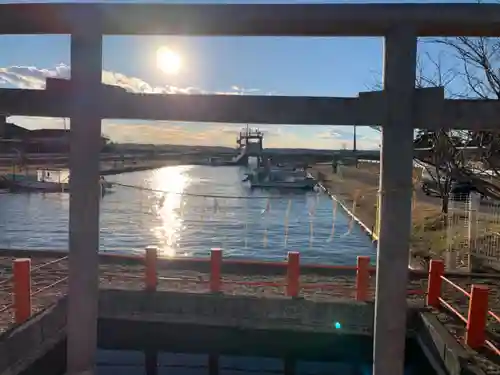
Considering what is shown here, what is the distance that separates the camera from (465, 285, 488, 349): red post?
6.95 m

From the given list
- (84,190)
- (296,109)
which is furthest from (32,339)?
(296,109)

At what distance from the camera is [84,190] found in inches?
168

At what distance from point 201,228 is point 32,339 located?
23580 millimetres

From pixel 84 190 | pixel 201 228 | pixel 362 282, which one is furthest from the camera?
pixel 201 228

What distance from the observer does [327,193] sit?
5781 cm

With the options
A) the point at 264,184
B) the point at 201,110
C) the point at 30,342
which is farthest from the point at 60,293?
the point at 264,184

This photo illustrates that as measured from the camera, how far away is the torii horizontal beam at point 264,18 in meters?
3.74

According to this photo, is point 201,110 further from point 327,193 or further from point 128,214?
point 327,193

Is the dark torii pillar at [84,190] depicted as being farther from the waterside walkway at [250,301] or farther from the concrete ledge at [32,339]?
the waterside walkway at [250,301]

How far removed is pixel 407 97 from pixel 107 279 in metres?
7.53

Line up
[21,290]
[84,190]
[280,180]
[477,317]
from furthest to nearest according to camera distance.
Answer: [280,180] < [21,290] < [477,317] < [84,190]

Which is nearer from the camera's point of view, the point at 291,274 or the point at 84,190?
the point at 84,190

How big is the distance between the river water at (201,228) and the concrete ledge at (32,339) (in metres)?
12.1

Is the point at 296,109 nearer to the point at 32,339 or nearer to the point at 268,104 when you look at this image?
the point at 268,104
